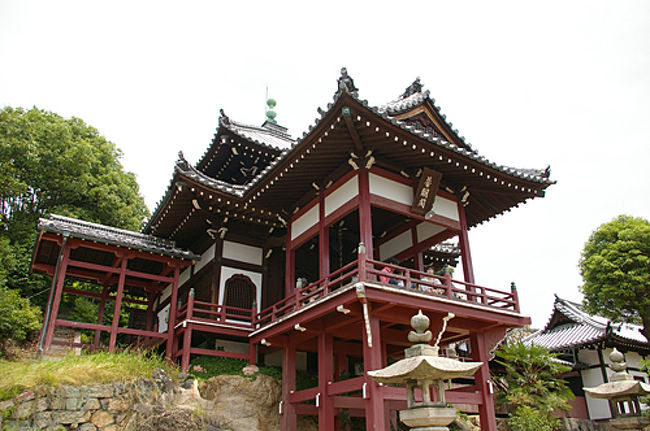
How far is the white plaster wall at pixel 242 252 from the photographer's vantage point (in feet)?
55.8

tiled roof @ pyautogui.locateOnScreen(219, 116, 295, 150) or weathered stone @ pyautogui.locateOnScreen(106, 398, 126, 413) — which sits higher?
tiled roof @ pyautogui.locateOnScreen(219, 116, 295, 150)

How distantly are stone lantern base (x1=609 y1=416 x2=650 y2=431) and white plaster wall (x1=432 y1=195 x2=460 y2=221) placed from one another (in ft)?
20.8

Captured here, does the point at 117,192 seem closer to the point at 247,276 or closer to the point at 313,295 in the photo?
the point at 247,276

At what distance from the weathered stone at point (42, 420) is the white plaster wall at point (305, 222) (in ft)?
25.8

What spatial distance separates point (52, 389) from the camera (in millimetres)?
10984

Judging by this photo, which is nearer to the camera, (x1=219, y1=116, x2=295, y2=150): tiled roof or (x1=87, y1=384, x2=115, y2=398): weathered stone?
(x1=87, y1=384, x2=115, y2=398): weathered stone

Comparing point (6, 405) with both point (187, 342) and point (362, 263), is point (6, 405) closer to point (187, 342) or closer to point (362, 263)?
point (187, 342)

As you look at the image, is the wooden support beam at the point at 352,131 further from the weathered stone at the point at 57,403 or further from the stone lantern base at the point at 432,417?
the weathered stone at the point at 57,403

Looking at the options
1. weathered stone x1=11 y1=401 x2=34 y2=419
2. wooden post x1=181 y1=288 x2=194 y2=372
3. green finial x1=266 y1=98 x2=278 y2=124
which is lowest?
weathered stone x1=11 y1=401 x2=34 y2=419

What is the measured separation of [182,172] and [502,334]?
10.4 metres

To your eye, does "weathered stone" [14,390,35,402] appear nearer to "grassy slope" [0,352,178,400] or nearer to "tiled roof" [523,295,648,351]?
"grassy slope" [0,352,178,400]

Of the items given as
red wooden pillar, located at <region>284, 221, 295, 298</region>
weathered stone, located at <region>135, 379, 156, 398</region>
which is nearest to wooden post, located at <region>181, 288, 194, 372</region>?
weathered stone, located at <region>135, 379, 156, 398</region>

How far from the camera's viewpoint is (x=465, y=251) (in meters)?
14.0

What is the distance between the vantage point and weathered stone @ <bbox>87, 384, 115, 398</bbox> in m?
11.3
